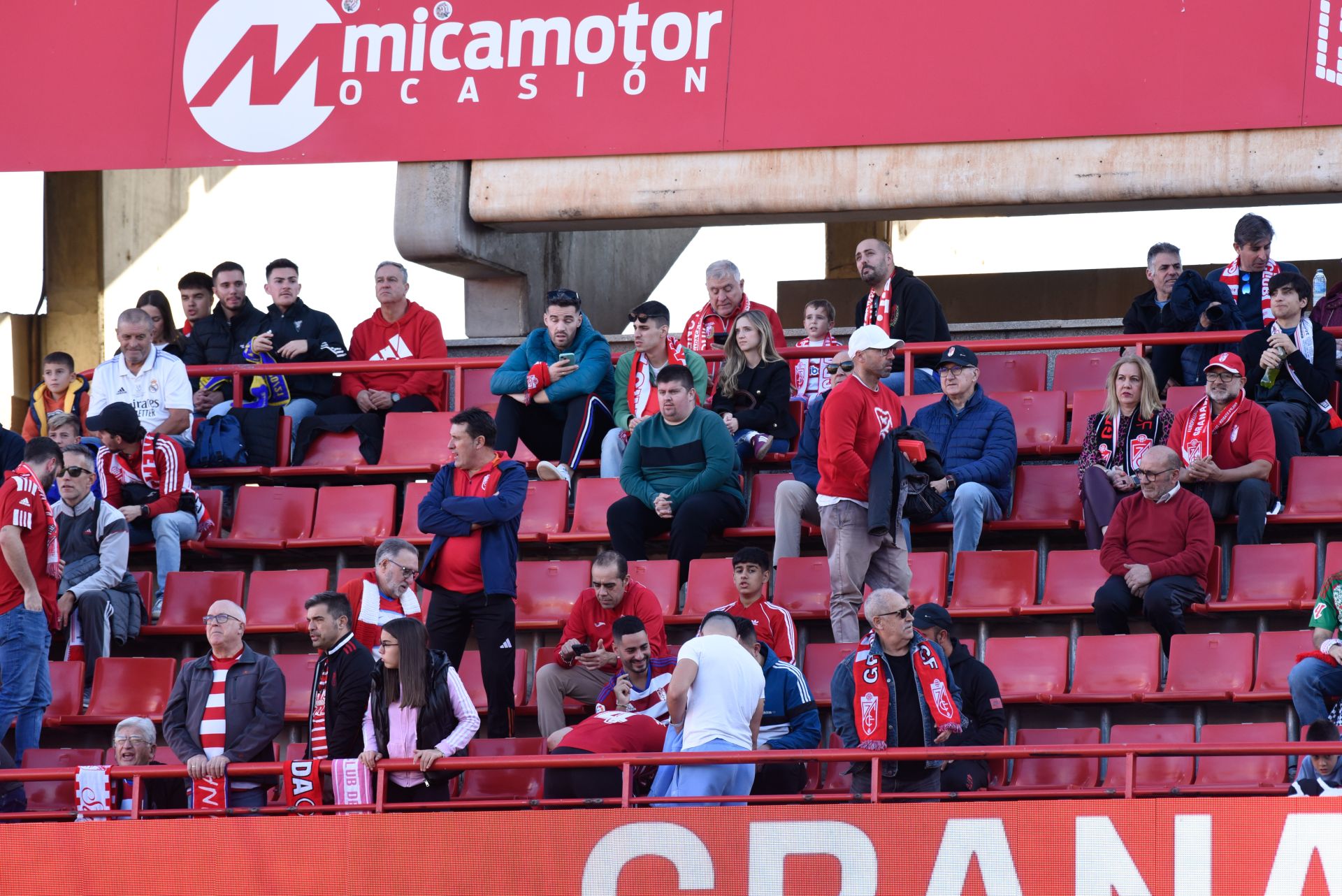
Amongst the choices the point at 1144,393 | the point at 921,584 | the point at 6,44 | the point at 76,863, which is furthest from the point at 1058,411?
the point at 6,44

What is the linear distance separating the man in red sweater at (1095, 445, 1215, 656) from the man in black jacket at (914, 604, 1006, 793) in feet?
3.47

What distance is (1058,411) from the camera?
10.8m

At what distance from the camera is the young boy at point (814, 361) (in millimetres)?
11359

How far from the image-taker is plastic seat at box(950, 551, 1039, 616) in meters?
9.57

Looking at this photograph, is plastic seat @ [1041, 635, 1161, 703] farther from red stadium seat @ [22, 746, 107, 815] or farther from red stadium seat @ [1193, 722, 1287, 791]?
red stadium seat @ [22, 746, 107, 815]

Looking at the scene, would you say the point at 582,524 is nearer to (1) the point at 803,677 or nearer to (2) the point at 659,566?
(2) the point at 659,566

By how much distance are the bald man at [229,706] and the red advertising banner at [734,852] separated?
49 cm

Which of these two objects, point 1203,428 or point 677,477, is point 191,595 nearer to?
point 677,477

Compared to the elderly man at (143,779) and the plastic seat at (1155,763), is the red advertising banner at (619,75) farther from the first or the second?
the elderly man at (143,779)

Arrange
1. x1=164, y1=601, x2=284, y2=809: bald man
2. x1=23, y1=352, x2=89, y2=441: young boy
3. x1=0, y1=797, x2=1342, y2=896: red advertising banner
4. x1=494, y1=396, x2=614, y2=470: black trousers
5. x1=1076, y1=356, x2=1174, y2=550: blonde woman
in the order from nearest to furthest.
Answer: x1=0, y1=797, x2=1342, y2=896: red advertising banner, x1=164, y1=601, x2=284, y2=809: bald man, x1=1076, y1=356, x2=1174, y2=550: blonde woman, x1=494, y1=396, x2=614, y2=470: black trousers, x1=23, y1=352, x2=89, y2=441: young boy

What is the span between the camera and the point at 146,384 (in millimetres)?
11094

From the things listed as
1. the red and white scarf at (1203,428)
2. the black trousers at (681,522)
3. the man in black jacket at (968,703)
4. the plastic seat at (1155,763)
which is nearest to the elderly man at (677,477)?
the black trousers at (681,522)

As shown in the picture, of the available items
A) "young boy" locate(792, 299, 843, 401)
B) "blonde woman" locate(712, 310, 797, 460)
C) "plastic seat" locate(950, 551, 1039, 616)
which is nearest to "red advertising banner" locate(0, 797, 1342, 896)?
"plastic seat" locate(950, 551, 1039, 616)

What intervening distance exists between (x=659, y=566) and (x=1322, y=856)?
3.56 m
